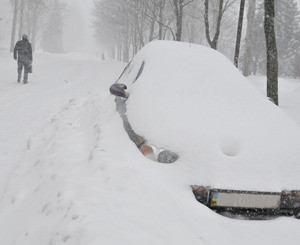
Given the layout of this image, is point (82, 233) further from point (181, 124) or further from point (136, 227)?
point (181, 124)

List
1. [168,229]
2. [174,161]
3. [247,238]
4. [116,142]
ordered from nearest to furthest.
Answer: [168,229] → [247,238] → [174,161] → [116,142]

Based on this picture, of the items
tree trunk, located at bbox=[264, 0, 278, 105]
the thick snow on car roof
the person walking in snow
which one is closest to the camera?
the thick snow on car roof

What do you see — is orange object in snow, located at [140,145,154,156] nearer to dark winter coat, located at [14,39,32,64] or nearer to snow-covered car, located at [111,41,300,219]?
snow-covered car, located at [111,41,300,219]

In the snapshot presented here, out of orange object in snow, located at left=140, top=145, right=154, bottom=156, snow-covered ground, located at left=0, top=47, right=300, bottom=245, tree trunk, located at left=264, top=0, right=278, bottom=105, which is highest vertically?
tree trunk, located at left=264, top=0, right=278, bottom=105

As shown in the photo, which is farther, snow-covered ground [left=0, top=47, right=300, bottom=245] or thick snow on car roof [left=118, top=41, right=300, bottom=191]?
thick snow on car roof [left=118, top=41, right=300, bottom=191]

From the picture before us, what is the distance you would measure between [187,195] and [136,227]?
706 mm

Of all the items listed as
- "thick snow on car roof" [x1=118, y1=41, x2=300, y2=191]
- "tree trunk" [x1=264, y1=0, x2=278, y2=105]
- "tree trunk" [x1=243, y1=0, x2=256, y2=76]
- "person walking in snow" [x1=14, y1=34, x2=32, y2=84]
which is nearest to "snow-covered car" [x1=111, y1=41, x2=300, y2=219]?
"thick snow on car roof" [x1=118, y1=41, x2=300, y2=191]

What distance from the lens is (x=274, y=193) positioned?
2.64 meters

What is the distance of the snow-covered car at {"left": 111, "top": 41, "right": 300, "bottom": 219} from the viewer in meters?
2.72

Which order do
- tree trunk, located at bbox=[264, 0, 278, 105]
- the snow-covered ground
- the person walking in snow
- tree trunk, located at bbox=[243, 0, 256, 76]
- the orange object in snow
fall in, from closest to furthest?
the snow-covered ground < the orange object in snow < tree trunk, located at bbox=[264, 0, 278, 105] < the person walking in snow < tree trunk, located at bbox=[243, 0, 256, 76]

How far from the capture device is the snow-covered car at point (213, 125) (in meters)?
2.72

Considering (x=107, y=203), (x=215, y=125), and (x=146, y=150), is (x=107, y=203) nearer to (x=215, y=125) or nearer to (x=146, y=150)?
(x=146, y=150)

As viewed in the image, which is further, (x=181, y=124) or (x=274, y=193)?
(x=181, y=124)

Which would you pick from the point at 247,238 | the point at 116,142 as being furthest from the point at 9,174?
the point at 247,238
